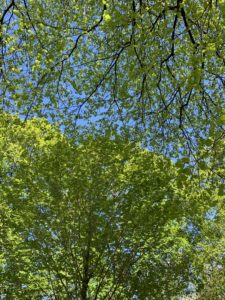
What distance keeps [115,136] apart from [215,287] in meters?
11.0

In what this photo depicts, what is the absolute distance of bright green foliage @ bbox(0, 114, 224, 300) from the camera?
10.6m

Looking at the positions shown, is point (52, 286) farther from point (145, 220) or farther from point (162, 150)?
point (162, 150)

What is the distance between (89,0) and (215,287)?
1441cm

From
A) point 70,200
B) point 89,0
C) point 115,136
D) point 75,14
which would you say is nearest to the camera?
point 89,0

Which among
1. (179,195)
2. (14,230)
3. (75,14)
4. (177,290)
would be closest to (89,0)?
(75,14)

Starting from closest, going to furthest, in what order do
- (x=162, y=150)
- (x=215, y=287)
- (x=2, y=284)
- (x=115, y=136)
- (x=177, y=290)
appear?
1. (x=162, y=150)
2. (x=115, y=136)
3. (x=2, y=284)
4. (x=177, y=290)
5. (x=215, y=287)

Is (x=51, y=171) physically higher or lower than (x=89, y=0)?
lower

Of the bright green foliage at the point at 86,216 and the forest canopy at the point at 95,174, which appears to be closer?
the forest canopy at the point at 95,174

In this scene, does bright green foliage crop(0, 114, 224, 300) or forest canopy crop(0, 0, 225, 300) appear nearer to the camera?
forest canopy crop(0, 0, 225, 300)

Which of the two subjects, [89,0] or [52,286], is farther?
[52,286]

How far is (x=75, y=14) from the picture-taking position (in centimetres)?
855

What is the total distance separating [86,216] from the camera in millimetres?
10648

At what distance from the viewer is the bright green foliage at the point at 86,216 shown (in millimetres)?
10594

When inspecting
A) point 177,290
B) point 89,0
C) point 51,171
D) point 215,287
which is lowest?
point 177,290
